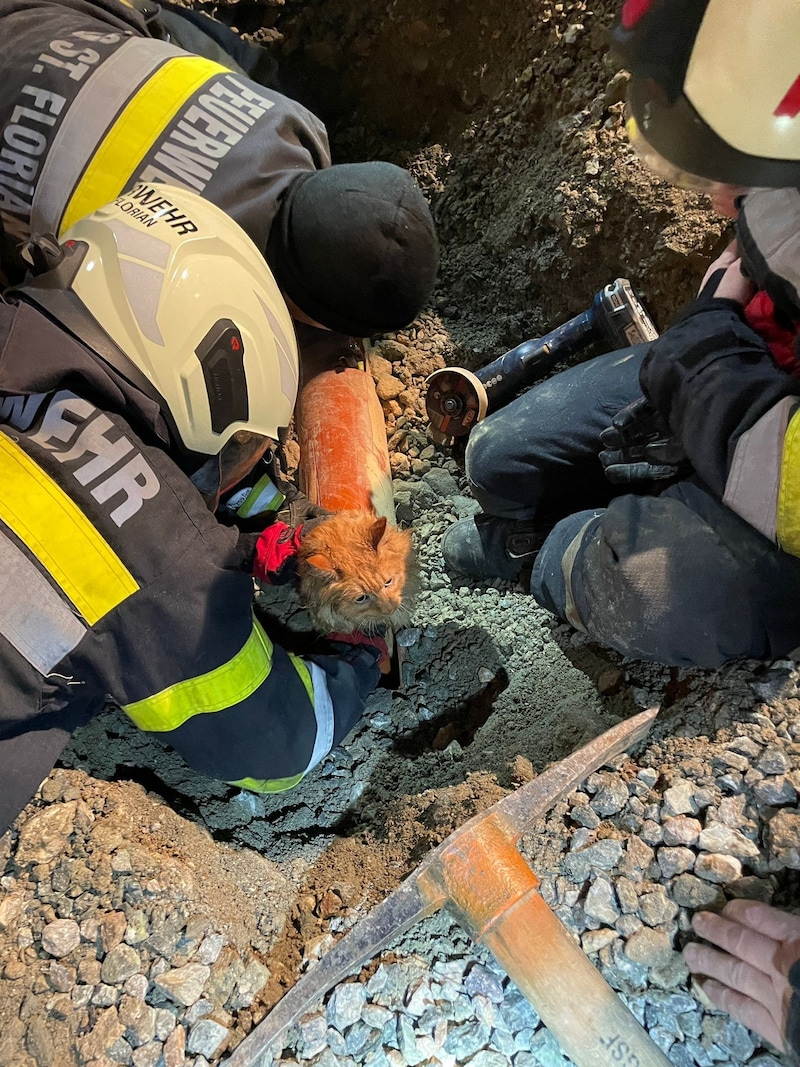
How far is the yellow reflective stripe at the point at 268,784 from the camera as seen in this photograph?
5.65 ft

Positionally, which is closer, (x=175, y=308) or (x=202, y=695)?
(x=175, y=308)

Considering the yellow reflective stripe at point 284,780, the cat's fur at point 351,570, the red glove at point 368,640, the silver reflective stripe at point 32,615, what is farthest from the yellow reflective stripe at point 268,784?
the silver reflective stripe at point 32,615

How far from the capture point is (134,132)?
1656 mm

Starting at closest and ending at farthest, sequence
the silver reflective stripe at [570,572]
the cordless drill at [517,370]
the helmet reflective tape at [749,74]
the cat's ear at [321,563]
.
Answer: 1. the helmet reflective tape at [749,74]
2. the cat's ear at [321,563]
3. the silver reflective stripe at [570,572]
4. the cordless drill at [517,370]

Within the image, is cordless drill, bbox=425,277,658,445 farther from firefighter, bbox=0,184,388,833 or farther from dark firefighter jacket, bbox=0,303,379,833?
dark firefighter jacket, bbox=0,303,379,833

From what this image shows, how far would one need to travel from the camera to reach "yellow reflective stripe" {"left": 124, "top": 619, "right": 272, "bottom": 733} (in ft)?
4.82

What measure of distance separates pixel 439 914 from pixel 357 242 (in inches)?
63.1

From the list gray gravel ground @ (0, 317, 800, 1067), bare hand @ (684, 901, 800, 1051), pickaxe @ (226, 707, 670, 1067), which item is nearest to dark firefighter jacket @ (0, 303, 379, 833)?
gray gravel ground @ (0, 317, 800, 1067)

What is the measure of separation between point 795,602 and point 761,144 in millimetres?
785

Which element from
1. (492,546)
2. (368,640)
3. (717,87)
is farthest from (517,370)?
(717,87)

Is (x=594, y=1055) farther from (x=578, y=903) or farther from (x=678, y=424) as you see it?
(x=678, y=424)

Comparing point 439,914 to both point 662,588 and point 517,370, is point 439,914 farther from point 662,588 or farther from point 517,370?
point 517,370

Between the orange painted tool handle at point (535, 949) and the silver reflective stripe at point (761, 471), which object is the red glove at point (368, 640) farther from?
the silver reflective stripe at point (761, 471)

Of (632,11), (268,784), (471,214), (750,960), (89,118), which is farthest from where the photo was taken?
(471,214)
